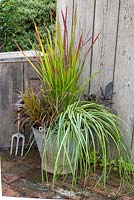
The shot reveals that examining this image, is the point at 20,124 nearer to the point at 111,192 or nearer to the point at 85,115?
the point at 85,115

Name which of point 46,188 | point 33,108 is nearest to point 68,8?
point 33,108

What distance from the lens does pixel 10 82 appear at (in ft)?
9.43

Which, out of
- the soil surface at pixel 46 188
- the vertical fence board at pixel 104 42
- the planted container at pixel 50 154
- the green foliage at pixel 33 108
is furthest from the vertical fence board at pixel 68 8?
the soil surface at pixel 46 188

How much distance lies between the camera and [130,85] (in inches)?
104

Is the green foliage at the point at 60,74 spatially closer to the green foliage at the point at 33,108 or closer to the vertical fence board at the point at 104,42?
the green foliage at the point at 33,108

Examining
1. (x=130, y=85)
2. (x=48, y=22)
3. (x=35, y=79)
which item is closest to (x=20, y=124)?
(x=35, y=79)

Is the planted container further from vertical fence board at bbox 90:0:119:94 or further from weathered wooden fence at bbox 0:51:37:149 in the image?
vertical fence board at bbox 90:0:119:94

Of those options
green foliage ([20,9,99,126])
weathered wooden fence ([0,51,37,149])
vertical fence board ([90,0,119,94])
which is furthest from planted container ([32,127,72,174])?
vertical fence board ([90,0,119,94])

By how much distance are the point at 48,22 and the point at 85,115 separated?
249cm

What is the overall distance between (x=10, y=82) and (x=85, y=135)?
0.74 meters

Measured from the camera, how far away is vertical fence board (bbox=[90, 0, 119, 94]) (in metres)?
2.63

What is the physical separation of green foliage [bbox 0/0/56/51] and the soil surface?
192cm

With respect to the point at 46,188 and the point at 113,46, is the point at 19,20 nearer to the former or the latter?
the point at 113,46

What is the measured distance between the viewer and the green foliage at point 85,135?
2355 millimetres
